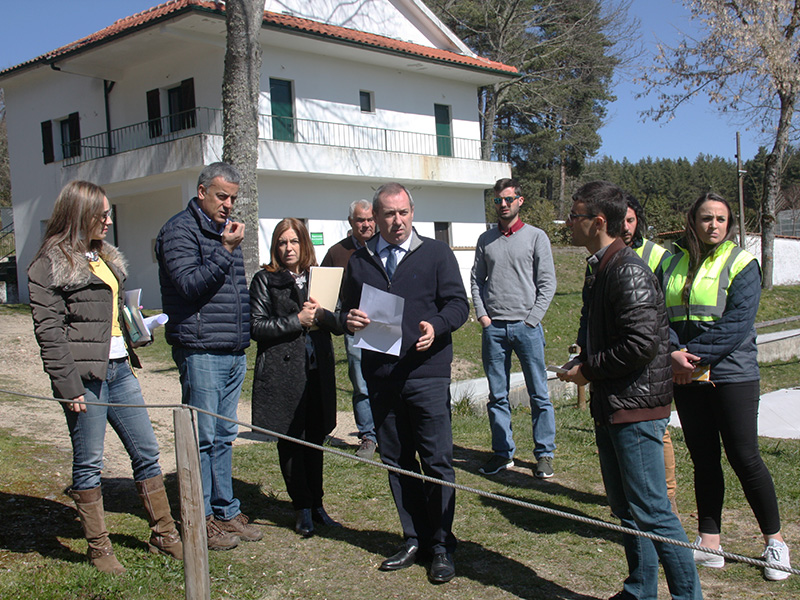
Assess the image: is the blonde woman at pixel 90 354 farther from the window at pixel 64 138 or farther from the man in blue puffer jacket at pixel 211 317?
the window at pixel 64 138

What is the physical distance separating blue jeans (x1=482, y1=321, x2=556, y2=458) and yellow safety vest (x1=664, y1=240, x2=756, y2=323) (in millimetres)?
1669

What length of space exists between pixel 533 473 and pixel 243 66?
9073mm

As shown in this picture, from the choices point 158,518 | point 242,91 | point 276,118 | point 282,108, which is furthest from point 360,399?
point 282,108

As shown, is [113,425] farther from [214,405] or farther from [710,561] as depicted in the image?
[710,561]

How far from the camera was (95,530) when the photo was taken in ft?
12.3

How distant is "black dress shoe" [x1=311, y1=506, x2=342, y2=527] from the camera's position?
4652 mm

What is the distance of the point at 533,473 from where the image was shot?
18.5 ft

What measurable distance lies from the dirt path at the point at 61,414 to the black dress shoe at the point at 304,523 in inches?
66.3

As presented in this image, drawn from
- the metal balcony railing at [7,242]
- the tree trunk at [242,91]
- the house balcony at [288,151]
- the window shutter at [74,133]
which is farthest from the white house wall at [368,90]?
the metal balcony railing at [7,242]

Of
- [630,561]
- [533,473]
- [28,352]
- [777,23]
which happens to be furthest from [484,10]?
[630,561]

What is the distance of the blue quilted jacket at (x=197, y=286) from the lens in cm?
395

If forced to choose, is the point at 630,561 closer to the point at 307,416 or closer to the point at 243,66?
the point at 307,416

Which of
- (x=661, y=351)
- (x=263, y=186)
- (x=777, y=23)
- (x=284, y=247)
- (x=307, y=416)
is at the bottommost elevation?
(x=307, y=416)

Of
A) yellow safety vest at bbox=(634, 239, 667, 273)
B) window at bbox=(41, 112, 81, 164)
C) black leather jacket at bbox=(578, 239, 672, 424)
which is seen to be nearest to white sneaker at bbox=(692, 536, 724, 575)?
black leather jacket at bbox=(578, 239, 672, 424)
